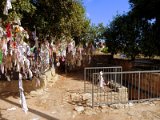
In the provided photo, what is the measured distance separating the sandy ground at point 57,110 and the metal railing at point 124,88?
0.54 meters

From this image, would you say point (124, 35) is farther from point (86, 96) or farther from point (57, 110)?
point (57, 110)

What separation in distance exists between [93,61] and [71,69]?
403 centimetres

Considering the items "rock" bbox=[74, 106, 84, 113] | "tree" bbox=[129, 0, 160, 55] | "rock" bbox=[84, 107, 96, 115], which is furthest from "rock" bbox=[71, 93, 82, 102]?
"tree" bbox=[129, 0, 160, 55]

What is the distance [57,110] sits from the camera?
11.0 metres

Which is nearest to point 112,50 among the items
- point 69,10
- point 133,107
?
point 69,10

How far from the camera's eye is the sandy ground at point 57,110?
10297 millimetres

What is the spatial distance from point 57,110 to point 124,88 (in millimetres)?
3181

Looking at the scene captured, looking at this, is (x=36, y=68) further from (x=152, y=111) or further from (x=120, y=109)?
(x=152, y=111)

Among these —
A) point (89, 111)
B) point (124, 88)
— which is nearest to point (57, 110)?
point (89, 111)

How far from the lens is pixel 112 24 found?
20.8m

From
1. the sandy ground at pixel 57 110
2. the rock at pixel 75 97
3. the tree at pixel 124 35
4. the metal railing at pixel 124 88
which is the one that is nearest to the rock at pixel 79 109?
the sandy ground at pixel 57 110

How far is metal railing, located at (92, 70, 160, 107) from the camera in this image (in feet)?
39.5

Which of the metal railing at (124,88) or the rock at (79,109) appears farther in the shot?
the metal railing at (124,88)

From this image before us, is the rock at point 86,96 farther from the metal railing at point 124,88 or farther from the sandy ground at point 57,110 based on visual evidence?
the sandy ground at point 57,110
